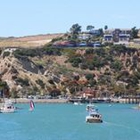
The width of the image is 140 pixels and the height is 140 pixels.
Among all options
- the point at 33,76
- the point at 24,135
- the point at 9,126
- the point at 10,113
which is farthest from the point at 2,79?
the point at 24,135

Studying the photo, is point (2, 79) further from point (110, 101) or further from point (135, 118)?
point (135, 118)

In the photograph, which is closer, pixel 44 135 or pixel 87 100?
pixel 44 135

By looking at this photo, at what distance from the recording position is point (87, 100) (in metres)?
193

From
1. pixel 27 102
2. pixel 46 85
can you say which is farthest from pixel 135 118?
pixel 46 85

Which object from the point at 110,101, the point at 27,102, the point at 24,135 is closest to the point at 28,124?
the point at 24,135

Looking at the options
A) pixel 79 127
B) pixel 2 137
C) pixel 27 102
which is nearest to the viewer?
pixel 2 137

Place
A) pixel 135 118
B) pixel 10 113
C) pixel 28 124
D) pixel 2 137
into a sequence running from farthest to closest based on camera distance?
pixel 10 113
pixel 135 118
pixel 28 124
pixel 2 137

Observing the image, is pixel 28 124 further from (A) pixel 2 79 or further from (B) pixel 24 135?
(A) pixel 2 79

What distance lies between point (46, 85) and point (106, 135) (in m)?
114

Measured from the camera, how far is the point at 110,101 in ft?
639

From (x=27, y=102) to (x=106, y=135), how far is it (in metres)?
101

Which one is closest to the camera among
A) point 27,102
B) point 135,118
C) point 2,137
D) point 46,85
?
point 2,137

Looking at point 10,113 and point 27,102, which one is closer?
point 10,113

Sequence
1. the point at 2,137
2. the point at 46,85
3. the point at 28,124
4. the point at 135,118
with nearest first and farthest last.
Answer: the point at 2,137 → the point at 28,124 → the point at 135,118 → the point at 46,85
